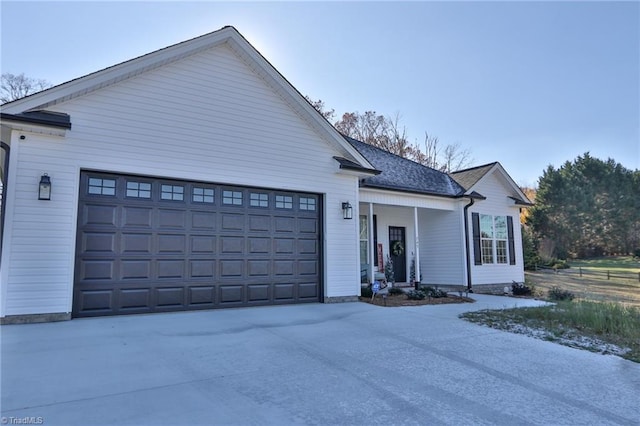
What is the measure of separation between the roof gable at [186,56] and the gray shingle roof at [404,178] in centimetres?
194

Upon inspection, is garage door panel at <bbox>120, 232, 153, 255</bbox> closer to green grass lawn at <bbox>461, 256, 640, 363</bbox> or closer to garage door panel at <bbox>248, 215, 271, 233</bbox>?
garage door panel at <bbox>248, 215, 271, 233</bbox>

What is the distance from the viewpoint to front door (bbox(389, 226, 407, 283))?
13750mm

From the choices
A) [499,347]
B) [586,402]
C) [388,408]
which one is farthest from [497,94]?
[388,408]

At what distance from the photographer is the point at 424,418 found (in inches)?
123

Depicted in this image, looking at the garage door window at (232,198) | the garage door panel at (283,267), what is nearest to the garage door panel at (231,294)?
the garage door panel at (283,267)

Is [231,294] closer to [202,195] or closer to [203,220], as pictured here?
[203,220]

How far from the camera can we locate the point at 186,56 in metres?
8.20

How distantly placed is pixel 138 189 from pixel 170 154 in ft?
3.12

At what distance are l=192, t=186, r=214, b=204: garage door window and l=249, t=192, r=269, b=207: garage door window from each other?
0.92 m

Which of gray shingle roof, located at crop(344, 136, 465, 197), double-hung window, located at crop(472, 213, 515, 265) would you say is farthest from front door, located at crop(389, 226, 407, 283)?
double-hung window, located at crop(472, 213, 515, 265)

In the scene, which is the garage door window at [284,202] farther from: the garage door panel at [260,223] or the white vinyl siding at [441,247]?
the white vinyl siding at [441,247]

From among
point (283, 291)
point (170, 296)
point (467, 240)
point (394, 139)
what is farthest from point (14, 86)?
point (467, 240)

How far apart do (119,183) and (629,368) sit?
865cm

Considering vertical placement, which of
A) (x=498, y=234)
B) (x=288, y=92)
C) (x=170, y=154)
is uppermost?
(x=288, y=92)
